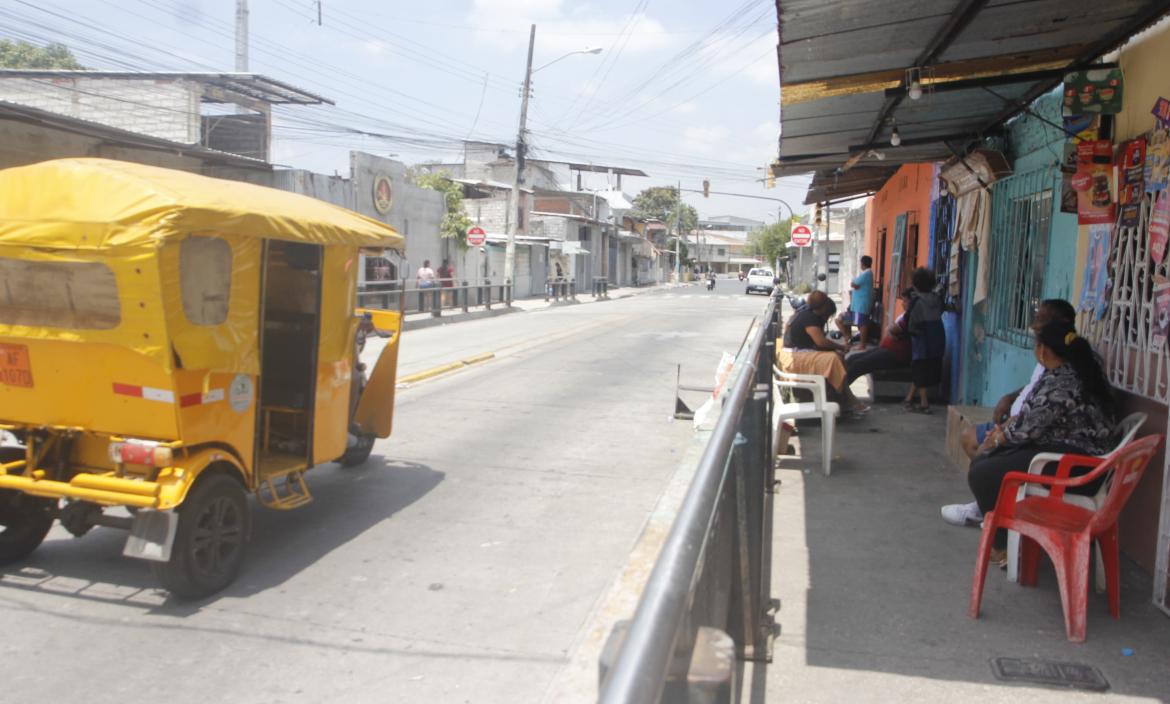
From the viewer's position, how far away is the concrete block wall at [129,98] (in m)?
24.9

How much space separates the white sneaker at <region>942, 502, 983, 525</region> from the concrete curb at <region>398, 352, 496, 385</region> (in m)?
8.33

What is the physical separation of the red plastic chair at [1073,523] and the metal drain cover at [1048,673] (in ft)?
0.98

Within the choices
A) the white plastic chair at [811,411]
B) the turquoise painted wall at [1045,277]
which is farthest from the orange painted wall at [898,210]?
the white plastic chair at [811,411]

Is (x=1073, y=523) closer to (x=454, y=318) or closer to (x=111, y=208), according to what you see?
(x=111, y=208)

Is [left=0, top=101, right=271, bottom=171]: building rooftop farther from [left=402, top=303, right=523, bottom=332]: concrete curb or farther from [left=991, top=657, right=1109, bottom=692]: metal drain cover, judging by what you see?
[left=991, top=657, right=1109, bottom=692]: metal drain cover

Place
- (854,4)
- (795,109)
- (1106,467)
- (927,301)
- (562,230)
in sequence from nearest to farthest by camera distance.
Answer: (1106,467) → (854,4) → (795,109) → (927,301) → (562,230)

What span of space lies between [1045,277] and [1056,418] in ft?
7.69

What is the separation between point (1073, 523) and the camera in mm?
4422

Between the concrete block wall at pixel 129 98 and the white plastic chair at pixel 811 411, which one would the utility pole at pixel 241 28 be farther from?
the white plastic chair at pixel 811 411

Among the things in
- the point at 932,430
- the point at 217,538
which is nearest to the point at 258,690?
the point at 217,538

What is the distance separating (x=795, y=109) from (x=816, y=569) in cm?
389

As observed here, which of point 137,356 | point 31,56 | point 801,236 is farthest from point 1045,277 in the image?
point 31,56

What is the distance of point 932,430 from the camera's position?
9211 millimetres

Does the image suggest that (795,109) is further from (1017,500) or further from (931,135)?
(1017,500)
